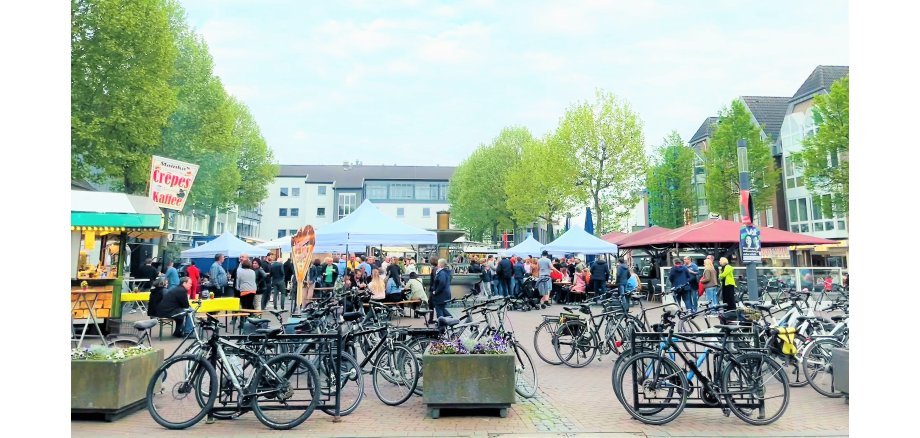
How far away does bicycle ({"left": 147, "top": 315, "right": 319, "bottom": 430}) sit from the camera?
6570mm

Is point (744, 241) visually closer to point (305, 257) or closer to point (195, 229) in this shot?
point (305, 257)

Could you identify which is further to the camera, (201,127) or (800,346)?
(201,127)

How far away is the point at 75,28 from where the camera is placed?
21.7m

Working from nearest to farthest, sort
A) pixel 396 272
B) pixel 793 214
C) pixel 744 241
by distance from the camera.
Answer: pixel 744 241 → pixel 396 272 → pixel 793 214

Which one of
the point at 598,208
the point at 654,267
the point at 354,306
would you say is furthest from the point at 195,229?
the point at 354,306

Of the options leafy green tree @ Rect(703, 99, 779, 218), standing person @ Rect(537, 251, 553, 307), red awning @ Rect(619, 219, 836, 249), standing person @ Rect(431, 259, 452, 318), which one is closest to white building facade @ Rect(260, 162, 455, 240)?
leafy green tree @ Rect(703, 99, 779, 218)

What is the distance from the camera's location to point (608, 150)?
124ft

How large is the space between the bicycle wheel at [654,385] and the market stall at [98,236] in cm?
1038

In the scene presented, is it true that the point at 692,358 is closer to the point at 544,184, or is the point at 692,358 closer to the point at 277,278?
the point at 277,278

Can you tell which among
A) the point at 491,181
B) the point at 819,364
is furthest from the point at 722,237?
the point at 491,181

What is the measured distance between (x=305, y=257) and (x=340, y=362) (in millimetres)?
7224

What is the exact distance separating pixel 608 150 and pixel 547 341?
95.5 feet

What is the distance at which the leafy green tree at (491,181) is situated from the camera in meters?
56.1

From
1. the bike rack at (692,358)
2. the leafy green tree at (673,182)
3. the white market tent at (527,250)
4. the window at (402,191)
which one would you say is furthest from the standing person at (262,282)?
the window at (402,191)
